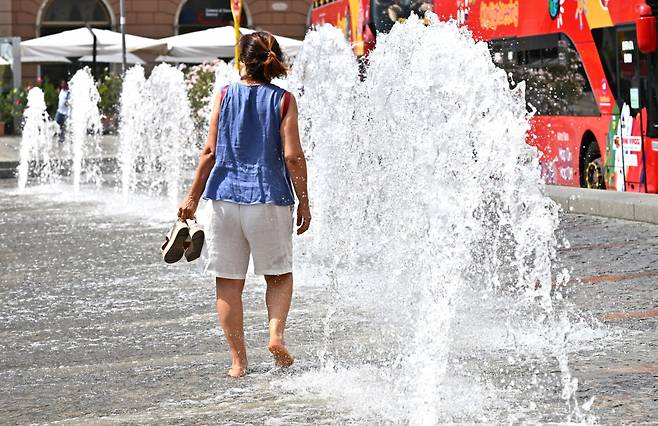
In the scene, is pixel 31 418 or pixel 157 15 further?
pixel 157 15

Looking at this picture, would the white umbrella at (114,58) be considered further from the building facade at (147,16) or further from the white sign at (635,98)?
the white sign at (635,98)

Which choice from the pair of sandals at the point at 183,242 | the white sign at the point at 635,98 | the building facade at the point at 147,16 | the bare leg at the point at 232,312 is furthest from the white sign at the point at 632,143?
the building facade at the point at 147,16

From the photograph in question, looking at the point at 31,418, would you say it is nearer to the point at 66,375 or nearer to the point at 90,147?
the point at 66,375

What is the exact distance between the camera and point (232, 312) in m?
7.71

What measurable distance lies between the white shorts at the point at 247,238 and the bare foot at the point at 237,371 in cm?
45

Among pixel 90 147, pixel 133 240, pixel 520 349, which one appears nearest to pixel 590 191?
pixel 133 240

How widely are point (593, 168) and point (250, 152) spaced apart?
12.2m

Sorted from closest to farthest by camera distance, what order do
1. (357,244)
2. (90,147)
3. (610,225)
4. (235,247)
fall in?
1. (235,247)
2. (357,244)
3. (610,225)
4. (90,147)

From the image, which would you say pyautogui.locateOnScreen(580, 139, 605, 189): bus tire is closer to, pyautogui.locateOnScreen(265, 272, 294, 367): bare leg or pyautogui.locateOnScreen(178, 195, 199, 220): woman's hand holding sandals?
pyautogui.locateOnScreen(265, 272, 294, 367): bare leg

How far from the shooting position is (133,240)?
14984mm

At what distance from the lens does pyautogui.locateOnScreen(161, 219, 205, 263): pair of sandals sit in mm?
7598

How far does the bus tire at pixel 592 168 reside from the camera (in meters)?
19.1

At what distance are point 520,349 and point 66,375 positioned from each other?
7.48 ft

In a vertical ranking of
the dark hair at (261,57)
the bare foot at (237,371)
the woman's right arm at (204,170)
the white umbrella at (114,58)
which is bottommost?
the bare foot at (237,371)
